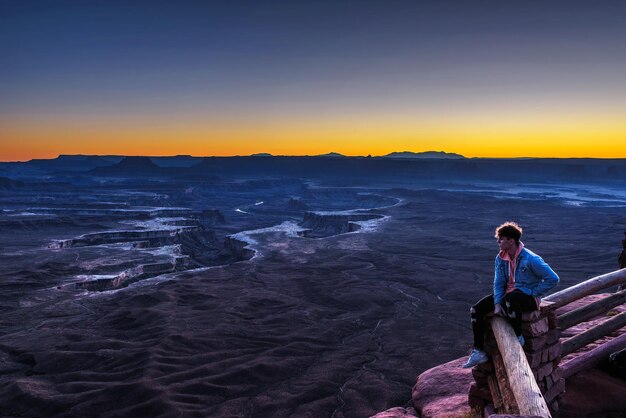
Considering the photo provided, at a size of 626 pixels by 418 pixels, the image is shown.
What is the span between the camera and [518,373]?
161 inches

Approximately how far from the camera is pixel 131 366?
18953mm

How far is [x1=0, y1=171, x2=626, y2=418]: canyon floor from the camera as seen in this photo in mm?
16156

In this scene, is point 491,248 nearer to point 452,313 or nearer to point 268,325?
point 452,313

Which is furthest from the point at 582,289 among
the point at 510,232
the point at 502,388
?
the point at 502,388

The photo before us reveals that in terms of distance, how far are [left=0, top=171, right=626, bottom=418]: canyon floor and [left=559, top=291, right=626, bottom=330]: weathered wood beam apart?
906 cm

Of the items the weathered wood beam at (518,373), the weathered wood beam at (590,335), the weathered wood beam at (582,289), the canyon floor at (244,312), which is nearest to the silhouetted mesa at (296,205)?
the canyon floor at (244,312)

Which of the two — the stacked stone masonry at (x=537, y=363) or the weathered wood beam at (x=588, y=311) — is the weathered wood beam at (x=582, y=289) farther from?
the weathered wood beam at (x=588, y=311)

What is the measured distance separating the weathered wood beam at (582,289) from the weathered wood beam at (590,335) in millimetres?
602

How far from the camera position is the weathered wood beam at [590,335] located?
595cm

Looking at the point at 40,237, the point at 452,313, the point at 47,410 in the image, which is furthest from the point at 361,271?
the point at 40,237

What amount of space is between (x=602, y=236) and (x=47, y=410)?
6067 cm

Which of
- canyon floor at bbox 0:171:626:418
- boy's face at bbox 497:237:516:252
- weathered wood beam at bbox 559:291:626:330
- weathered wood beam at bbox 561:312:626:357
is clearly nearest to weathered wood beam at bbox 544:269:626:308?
weathered wood beam at bbox 559:291:626:330

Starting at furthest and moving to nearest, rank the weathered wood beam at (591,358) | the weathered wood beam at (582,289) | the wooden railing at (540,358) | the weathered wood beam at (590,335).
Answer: the weathered wood beam at (590,335) → the weathered wood beam at (591,358) → the weathered wood beam at (582,289) → the wooden railing at (540,358)

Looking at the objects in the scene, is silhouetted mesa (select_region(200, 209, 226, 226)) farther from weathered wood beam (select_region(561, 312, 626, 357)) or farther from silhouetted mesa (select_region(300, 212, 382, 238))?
weathered wood beam (select_region(561, 312, 626, 357))
